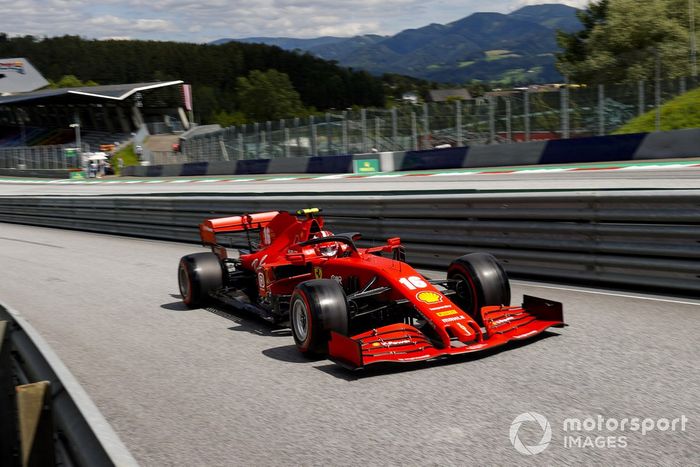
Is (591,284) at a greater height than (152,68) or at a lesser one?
lesser

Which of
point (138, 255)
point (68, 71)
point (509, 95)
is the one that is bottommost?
point (138, 255)

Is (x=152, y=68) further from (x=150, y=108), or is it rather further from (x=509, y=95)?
(x=509, y=95)

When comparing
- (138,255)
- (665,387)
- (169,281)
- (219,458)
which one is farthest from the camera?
(138,255)

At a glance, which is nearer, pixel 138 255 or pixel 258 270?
pixel 258 270

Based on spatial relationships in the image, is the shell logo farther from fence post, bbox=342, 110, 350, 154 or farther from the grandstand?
the grandstand

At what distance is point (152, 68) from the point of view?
171 meters

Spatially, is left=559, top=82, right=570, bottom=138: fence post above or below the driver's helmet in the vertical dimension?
above

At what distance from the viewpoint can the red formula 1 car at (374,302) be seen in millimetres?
5871

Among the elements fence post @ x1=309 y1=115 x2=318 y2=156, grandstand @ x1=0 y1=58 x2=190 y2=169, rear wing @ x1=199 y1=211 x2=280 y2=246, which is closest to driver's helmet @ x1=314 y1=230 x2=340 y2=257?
rear wing @ x1=199 y1=211 x2=280 y2=246

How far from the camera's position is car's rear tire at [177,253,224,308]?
8.85 m

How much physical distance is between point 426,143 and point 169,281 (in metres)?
18.8

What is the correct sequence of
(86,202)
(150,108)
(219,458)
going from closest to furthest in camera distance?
(219,458)
(86,202)
(150,108)

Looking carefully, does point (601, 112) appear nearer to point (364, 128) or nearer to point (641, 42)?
point (364, 128)

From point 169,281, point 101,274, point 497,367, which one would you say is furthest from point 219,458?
point 101,274
